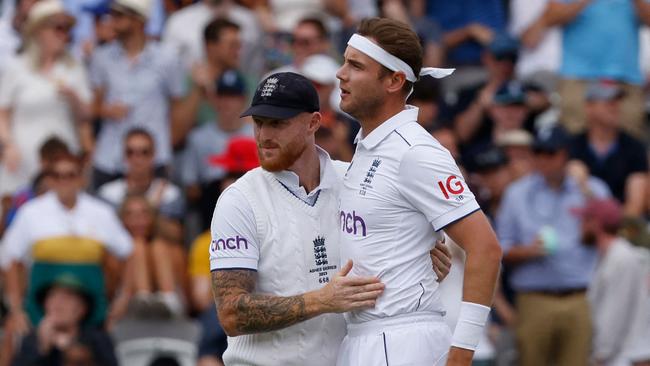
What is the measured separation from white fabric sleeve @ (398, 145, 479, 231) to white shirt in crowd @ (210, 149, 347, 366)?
539 millimetres

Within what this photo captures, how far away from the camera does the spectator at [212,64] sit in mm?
12414

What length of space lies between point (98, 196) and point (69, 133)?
788 millimetres

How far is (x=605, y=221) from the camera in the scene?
11.1m

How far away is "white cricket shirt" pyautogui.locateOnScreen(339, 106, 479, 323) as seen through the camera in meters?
6.05

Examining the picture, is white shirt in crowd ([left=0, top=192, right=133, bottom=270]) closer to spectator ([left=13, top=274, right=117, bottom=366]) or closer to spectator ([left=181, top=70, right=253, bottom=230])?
spectator ([left=13, top=274, right=117, bottom=366])

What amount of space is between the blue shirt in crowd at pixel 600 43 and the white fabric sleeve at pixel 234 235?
702 centimetres

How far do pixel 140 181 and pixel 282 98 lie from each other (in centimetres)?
540

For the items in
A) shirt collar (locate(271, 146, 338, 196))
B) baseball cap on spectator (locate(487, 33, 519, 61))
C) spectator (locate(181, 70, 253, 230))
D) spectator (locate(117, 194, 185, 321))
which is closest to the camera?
shirt collar (locate(271, 146, 338, 196))

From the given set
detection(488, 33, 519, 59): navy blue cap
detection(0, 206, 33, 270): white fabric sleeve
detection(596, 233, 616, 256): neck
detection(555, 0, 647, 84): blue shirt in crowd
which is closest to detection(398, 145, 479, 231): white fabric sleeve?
detection(596, 233, 616, 256): neck

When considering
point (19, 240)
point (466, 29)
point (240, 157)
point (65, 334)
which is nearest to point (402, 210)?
point (240, 157)

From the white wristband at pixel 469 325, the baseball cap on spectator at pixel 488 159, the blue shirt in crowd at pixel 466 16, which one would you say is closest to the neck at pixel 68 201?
the baseball cap on spectator at pixel 488 159

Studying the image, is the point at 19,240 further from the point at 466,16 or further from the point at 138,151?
the point at 466,16

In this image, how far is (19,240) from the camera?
1104 cm

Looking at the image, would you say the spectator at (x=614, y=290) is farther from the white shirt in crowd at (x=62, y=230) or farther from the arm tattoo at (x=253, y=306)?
the arm tattoo at (x=253, y=306)
